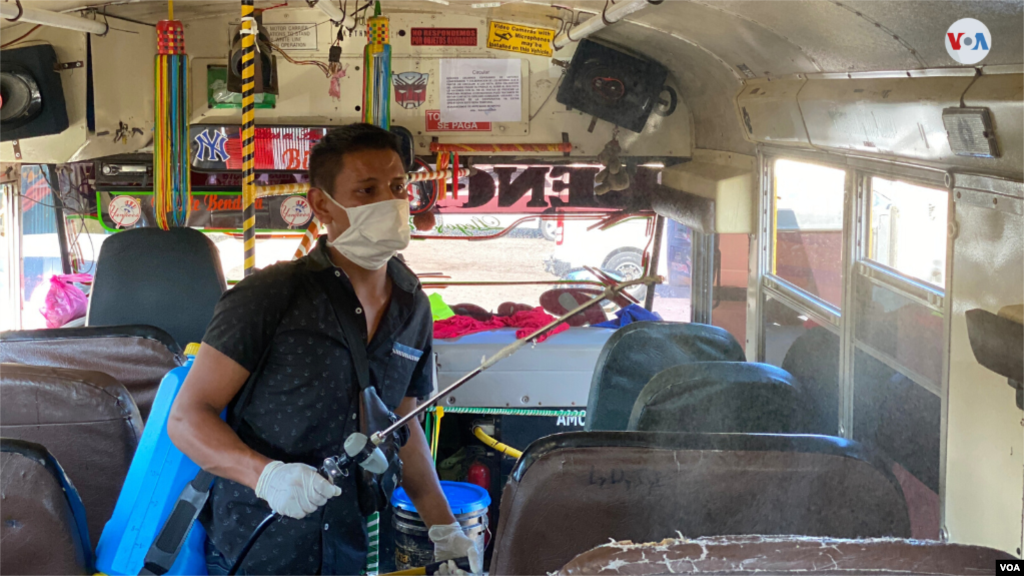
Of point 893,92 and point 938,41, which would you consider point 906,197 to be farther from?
point 938,41

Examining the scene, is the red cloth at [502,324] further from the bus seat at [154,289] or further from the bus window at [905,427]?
the bus window at [905,427]

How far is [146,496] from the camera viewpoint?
91.5 inches

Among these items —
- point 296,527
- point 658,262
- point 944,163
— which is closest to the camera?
point 944,163

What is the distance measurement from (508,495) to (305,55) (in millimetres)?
3604

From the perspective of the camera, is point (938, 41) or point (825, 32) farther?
point (825, 32)

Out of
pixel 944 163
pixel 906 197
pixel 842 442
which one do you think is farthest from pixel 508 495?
pixel 906 197

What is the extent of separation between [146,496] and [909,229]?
2.30m

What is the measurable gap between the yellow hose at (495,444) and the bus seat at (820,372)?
5.57 feet

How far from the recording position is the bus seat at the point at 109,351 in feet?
11.3

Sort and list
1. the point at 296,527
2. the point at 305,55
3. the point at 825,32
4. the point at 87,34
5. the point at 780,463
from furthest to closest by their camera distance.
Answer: the point at 305,55
the point at 87,34
the point at 825,32
the point at 296,527
the point at 780,463

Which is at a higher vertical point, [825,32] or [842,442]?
[825,32]

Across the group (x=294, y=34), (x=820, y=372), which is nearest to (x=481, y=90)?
(x=294, y=34)

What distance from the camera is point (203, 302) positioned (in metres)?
4.49

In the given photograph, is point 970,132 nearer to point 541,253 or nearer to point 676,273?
point 676,273
